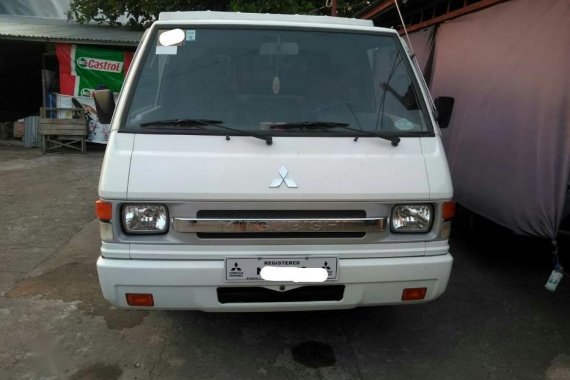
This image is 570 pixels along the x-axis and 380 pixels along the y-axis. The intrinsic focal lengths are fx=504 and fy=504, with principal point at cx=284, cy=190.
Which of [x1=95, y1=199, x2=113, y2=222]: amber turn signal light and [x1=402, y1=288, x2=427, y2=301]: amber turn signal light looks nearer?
[x1=95, y1=199, x2=113, y2=222]: amber turn signal light

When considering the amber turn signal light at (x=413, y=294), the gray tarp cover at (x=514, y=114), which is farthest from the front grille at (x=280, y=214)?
the gray tarp cover at (x=514, y=114)

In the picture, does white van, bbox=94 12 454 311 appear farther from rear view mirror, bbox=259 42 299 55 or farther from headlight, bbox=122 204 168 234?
rear view mirror, bbox=259 42 299 55

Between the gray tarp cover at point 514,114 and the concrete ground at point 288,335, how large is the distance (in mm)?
690

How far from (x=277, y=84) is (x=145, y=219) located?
126 centimetres

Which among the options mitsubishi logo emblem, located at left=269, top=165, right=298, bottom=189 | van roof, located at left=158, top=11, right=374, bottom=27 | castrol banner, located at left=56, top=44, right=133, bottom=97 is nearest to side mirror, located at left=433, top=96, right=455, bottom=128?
van roof, located at left=158, top=11, right=374, bottom=27

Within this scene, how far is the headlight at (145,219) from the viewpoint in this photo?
2.67 meters

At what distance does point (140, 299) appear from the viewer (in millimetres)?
2729

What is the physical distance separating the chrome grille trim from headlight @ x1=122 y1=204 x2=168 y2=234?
69 millimetres

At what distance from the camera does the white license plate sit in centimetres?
268

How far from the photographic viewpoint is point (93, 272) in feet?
14.7

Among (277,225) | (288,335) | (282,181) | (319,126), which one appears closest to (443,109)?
(319,126)

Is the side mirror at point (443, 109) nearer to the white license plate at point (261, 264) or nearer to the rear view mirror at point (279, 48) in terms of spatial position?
the rear view mirror at point (279, 48)

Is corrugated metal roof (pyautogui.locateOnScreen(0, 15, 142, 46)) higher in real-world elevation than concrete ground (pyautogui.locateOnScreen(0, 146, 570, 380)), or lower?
higher

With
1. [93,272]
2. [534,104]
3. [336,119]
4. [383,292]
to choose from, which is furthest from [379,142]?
[93,272]
